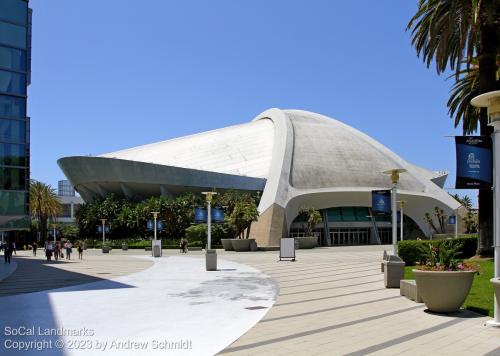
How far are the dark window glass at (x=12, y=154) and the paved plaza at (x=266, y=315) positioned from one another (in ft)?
22.9

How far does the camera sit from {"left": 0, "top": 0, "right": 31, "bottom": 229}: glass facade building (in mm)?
23688

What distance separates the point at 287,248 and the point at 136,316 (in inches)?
835

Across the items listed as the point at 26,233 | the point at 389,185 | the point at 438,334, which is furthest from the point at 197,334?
the point at 26,233

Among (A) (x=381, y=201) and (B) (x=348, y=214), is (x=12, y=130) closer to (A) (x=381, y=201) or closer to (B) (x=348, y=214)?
(A) (x=381, y=201)

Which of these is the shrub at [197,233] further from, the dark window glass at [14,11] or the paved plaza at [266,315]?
the paved plaza at [266,315]

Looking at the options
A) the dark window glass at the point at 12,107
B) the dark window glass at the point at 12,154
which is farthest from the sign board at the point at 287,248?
the dark window glass at the point at 12,107

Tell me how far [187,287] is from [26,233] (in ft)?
253

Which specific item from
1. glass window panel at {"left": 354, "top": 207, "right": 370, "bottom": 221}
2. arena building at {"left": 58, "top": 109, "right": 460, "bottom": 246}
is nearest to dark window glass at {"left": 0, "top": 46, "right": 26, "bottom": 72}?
arena building at {"left": 58, "top": 109, "right": 460, "bottom": 246}

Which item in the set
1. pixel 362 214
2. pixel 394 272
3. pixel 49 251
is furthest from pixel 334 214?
pixel 394 272

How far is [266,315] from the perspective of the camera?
37.7ft

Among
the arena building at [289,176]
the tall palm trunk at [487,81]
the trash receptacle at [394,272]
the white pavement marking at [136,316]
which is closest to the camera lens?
the white pavement marking at [136,316]

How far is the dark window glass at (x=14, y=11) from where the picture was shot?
77.3ft

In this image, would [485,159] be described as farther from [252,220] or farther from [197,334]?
[252,220]

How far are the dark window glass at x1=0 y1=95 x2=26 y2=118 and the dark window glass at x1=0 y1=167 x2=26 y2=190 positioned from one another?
2.64 metres
